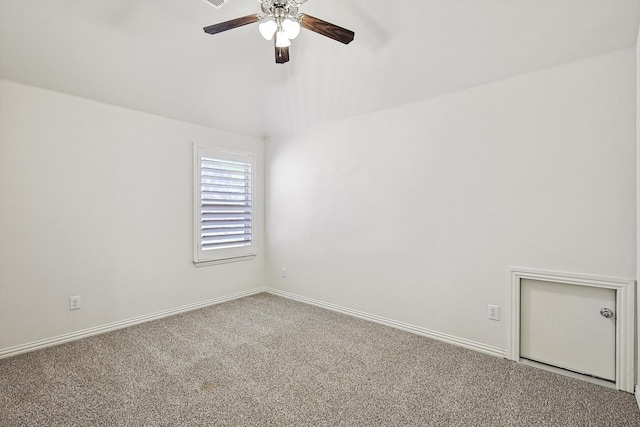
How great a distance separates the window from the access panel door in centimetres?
336

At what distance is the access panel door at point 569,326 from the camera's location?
2.30 metres

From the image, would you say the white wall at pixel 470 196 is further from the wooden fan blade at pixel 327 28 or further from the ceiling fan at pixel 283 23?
the ceiling fan at pixel 283 23

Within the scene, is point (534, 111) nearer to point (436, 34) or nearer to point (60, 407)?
point (436, 34)

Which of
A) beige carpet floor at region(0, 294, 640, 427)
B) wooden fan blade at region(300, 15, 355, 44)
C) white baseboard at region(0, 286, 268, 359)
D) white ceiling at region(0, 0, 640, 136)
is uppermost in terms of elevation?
white ceiling at region(0, 0, 640, 136)

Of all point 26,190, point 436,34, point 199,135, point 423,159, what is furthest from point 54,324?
point 436,34

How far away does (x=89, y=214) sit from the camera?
318cm

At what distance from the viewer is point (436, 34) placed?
2521 millimetres

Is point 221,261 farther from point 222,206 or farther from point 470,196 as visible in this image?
point 470,196

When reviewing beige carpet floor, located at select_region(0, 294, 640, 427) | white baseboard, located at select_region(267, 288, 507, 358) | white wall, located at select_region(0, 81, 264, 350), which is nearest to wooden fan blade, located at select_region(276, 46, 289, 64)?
white wall, located at select_region(0, 81, 264, 350)

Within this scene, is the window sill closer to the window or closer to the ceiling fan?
the window

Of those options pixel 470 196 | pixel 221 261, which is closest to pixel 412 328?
pixel 470 196

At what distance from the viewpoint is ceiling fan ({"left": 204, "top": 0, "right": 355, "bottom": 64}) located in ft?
6.35

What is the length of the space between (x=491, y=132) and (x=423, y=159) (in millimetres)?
634

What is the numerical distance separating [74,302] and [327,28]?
3.34 meters
